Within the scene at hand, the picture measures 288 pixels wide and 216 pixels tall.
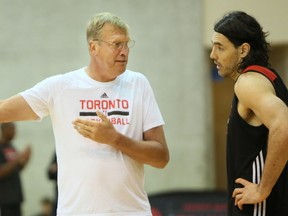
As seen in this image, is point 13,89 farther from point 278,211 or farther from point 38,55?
point 278,211

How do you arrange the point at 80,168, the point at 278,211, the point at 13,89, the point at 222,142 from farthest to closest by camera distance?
the point at 222,142, the point at 13,89, the point at 80,168, the point at 278,211

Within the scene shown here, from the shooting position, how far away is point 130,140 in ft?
11.5

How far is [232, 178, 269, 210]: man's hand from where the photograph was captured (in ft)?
10.2

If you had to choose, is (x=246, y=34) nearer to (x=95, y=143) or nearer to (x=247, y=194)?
(x=247, y=194)

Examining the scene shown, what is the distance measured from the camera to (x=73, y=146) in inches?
142

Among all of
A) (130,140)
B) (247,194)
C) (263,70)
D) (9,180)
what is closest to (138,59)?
(9,180)

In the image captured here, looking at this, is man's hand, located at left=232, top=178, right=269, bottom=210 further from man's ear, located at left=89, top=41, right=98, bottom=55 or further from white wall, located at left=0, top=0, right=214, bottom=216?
white wall, located at left=0, top=0, right=214, bottom=216

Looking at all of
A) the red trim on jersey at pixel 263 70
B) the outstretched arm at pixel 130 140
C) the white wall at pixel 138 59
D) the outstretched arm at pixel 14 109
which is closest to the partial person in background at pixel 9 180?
the white wall at pixel 138 59

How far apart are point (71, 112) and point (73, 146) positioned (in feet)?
0.62

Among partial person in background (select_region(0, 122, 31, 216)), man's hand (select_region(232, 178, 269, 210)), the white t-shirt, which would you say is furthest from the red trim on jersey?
partial person in background (select_region(0, 122, 31, 216))

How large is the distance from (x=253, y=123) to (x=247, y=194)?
1.13 ft

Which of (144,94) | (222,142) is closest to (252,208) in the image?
(144,94)

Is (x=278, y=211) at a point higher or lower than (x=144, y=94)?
lower

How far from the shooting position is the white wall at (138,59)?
9.55 metres
